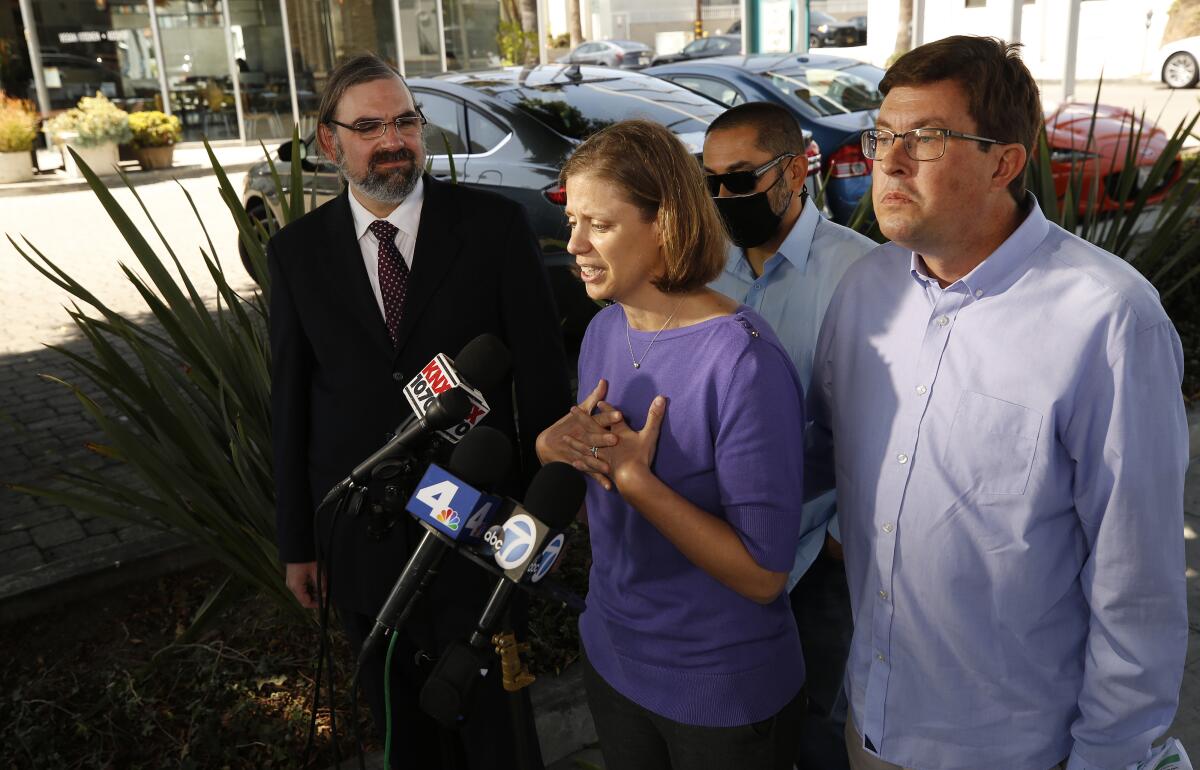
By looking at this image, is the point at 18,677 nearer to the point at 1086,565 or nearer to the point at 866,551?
the point at 866,551

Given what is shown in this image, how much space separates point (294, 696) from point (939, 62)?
2735 mm

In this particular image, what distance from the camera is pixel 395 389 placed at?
94.0 inches

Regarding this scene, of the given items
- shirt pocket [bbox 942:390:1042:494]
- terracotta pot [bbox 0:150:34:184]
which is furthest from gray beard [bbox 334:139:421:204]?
terracotta pot [bbox 0:150:34:184]

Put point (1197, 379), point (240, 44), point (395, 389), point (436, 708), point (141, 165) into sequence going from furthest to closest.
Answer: point (240, 44) < point (141, 165) < point (1197, 379) < point (395, 389) < point (436, 708)

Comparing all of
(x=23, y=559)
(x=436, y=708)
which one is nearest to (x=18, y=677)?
(x=23, y=559)

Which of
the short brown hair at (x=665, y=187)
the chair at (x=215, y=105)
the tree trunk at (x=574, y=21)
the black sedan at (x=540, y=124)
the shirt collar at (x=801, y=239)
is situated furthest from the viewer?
the tree trunk at (x=574, y=21)

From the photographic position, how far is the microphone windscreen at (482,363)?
5.82 ft

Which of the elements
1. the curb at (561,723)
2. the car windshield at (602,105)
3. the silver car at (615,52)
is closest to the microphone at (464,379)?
the curb at (561,723)

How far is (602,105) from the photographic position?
23.1 ft

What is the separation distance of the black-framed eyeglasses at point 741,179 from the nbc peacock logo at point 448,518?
56.5 inches

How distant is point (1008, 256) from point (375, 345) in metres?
1.39

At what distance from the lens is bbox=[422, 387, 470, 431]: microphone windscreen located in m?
1.61

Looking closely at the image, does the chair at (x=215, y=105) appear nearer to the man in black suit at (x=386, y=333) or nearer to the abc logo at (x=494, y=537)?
the man in black suit at (x=386, y=333)

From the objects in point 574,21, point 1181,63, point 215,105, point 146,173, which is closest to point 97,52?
point 215,105
